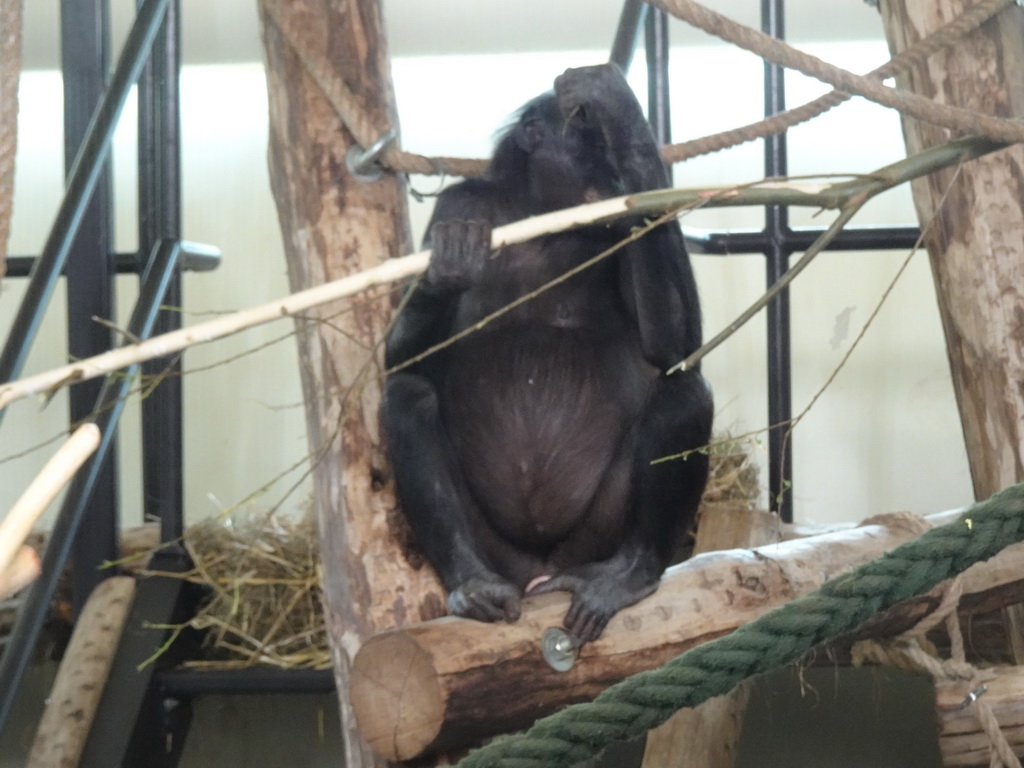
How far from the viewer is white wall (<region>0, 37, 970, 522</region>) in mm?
3875

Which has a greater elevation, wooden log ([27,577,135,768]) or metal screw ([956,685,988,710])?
metal screw ([956,685,988,710])

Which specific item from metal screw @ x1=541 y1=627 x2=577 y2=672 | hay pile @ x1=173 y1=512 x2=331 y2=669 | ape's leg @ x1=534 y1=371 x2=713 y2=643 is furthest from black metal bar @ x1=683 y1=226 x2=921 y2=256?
metal screw @ x1=541 y1=627 x2=577 y2=672

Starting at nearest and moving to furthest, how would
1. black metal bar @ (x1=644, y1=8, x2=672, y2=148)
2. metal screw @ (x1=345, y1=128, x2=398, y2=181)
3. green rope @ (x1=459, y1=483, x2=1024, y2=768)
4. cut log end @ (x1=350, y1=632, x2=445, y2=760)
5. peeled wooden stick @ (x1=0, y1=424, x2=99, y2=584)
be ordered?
peeled wooden stick @ (x1=0, y1=424, x2=99, y2=584) → green rope @ (x1=459, y1=483, x2=1024, y2=768) → cut log end @ (x1=350, y1=632, x2=445, y2=760) → metal screw @ (x1=345, y1=128, x2=398, y2=181) → black metal bar @ (x1=644, y1=8, x2=672, y2=148)

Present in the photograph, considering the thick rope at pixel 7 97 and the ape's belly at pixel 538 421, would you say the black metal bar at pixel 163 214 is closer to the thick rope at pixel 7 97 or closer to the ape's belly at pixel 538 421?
the ape's belly at pixel 538 421

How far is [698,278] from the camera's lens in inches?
154

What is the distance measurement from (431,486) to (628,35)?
1588 millimetres

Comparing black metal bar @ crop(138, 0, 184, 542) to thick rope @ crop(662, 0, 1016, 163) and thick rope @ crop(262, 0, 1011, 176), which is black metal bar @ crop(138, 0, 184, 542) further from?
thick rope @ crop(662, 0, 1016, 163)

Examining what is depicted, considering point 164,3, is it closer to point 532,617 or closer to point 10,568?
point 532,617

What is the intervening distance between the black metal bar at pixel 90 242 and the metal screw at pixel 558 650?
1710 mm

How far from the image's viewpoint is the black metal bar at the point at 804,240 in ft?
9.89

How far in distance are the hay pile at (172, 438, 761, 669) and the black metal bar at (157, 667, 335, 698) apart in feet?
0.13

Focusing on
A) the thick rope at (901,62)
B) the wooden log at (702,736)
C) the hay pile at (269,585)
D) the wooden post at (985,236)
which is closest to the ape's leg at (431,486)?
the wooden log at (702,736)

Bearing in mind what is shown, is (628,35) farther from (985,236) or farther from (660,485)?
(660,485)


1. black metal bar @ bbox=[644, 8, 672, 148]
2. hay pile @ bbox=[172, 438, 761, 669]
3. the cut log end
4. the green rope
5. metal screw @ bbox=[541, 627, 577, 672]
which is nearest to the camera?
the green rope
